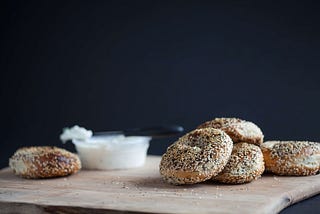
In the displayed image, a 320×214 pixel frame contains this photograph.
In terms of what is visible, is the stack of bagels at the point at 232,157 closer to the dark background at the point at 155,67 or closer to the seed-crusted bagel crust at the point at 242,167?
the seed-crusted bagel crust at the point at 242,167

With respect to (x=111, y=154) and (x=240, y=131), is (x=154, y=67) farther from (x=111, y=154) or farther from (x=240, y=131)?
(x=240, y=131)

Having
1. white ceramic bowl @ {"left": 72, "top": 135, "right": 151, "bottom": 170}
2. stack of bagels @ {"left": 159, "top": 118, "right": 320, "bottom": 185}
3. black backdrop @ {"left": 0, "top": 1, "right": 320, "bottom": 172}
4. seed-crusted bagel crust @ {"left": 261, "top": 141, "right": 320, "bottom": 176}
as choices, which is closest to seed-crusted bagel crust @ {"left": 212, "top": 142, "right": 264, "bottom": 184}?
stack of bagels @ {"left": 159, "top": 118, "right": 320, "bottom": 185}

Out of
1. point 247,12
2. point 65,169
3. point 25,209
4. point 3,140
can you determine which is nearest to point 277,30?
point 247,12

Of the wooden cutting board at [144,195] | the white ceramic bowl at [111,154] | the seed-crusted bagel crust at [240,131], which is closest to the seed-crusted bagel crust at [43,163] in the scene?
the wooden cutting board at [144,195]

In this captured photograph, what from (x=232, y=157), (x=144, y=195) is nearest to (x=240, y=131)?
(x=232, y=157)

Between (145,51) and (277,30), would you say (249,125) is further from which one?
(145,51)
